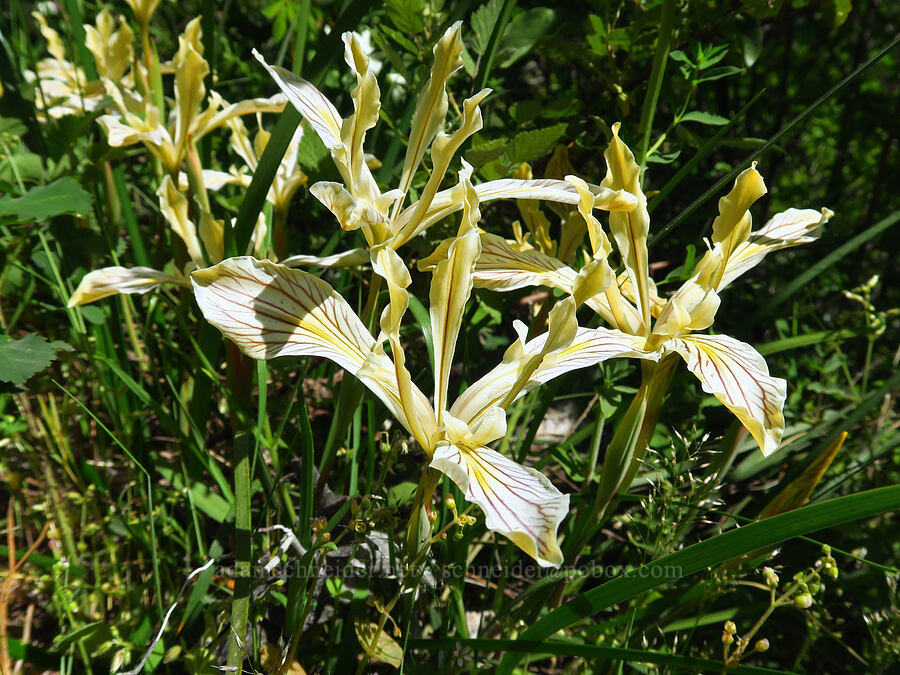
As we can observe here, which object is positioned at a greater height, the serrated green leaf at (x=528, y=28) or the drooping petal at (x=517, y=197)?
the serrated green leaf at (x=528, y=28)

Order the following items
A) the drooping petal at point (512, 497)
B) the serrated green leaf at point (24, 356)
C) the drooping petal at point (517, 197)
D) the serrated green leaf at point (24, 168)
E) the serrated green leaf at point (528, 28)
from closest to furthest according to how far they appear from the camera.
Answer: the drooping petal at point (512, 497), the drooping petal at point (517, 197), the serrated green leaf at point (24, 356), the serrated green leaf at point (528, 28), the serrated green leaf at point (24, 168)

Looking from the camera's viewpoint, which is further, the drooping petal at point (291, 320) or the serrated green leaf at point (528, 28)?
the serrated green leaf at point (528, 28)

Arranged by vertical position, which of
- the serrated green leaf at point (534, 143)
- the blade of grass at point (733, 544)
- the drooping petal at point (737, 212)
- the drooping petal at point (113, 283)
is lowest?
the blade of grass at point (733, 544)

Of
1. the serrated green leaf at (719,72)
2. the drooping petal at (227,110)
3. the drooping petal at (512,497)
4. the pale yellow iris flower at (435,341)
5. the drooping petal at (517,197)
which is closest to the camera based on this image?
the drooping petal at (512,497)

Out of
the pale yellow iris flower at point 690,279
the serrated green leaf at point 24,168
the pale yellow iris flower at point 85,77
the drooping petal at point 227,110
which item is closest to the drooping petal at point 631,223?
the pale yellow iris flower at point 690,279

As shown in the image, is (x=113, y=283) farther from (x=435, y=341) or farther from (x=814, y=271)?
(x=814, y=271)

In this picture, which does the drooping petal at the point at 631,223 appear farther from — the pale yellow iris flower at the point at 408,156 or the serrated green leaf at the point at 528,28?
the serrated green leaf at the point at 528,28

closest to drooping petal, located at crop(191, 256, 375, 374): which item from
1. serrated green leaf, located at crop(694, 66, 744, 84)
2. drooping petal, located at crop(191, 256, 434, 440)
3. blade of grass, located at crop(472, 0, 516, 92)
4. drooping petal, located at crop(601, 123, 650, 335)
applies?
drooping petal, located at crop(191, 256, 434, 440)

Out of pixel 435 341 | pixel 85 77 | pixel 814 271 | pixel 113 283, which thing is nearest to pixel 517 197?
pixel 435 341
